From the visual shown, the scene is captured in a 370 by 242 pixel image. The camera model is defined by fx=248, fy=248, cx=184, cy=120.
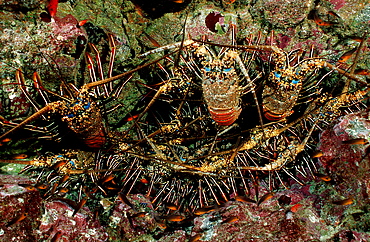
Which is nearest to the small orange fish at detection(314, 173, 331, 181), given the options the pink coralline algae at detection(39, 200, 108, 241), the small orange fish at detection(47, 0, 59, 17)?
the pink coralline algae at detection(39, 200, 108, 241)

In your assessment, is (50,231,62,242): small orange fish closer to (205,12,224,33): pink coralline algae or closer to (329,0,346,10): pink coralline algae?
(205,12,224,33): pink coralline algae

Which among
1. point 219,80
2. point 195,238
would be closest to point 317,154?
point 219,80

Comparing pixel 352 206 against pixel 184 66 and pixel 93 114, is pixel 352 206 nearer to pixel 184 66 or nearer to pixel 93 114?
pixel 184 66

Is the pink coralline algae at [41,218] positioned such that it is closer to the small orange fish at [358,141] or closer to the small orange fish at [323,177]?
the small orange fish at [323,177]

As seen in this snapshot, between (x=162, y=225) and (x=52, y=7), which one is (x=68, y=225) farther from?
(x=52, y=7)

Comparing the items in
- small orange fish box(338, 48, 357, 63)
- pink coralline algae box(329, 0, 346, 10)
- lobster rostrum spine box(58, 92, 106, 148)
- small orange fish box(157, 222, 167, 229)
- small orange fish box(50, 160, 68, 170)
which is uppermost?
pink coralline algae box(329, 0, 346, 10)

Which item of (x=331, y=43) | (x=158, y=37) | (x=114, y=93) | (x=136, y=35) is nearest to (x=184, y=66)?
(x=158, y=37)

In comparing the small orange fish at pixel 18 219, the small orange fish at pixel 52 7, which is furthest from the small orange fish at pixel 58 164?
the small orange fish at pixel 52 7
